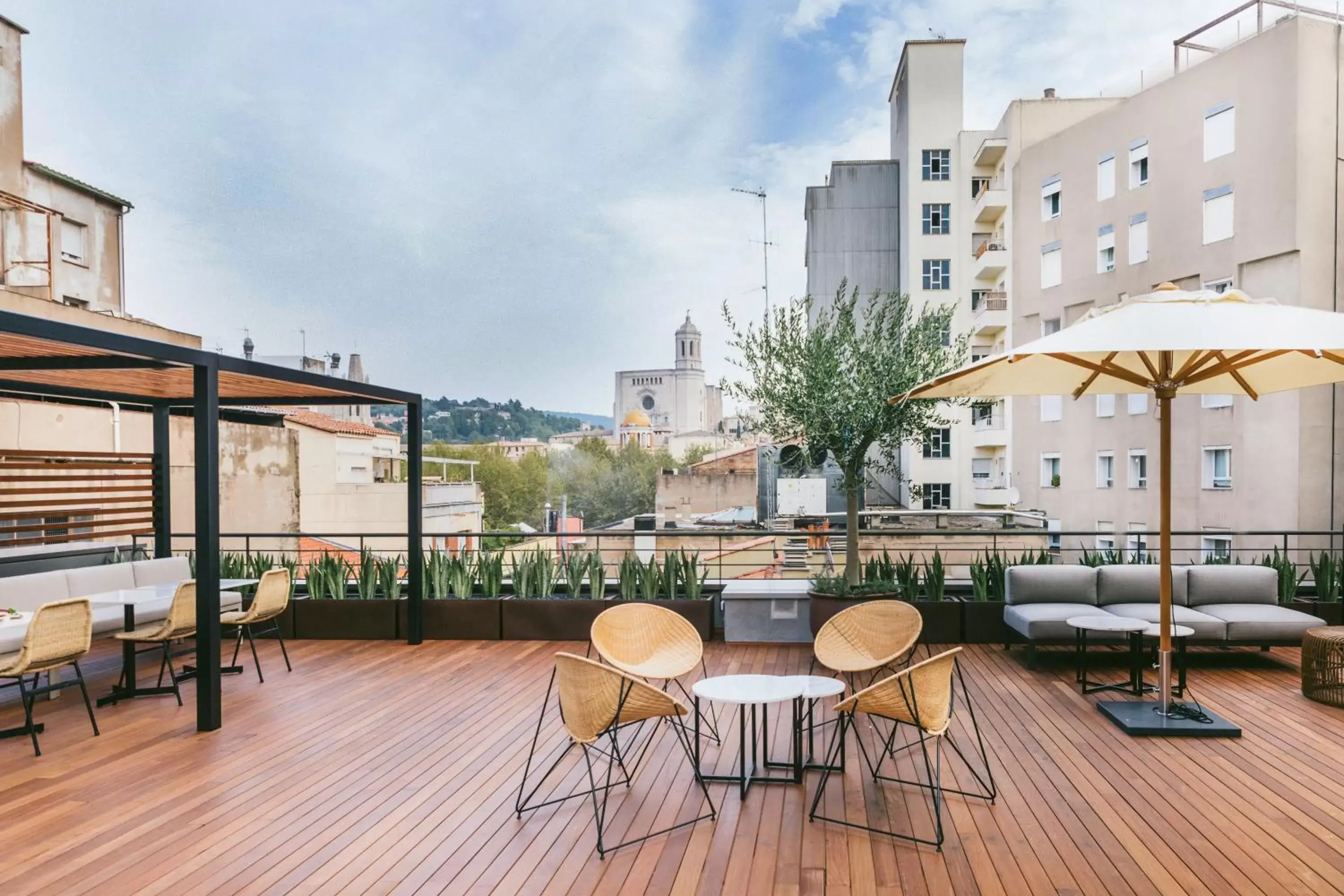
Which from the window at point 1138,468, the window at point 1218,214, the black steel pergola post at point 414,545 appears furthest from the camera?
the window at point 1138,468

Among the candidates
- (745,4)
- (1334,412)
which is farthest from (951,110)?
(1334,412)

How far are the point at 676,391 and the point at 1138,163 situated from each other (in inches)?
3553

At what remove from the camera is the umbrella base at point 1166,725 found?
4625 millimetres

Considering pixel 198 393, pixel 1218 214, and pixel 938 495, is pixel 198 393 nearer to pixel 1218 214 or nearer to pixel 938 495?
pixel 1218 214

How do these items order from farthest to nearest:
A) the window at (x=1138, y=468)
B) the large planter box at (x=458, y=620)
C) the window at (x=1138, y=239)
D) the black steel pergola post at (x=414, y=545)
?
the window at (x=1138, y=468)
the window at (x=1138, y=239)
the large planter box at (x=458, y=620)
the black steel pergola post at (x=414, y=545)

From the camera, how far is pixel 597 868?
3.16 metres

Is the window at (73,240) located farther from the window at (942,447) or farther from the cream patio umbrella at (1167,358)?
the window at (942,447)

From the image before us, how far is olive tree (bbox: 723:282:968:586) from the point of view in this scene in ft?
23.1

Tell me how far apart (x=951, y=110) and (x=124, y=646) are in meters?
29.0

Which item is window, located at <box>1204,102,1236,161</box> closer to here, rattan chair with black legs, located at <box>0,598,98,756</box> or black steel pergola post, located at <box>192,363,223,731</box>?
black steel pergola post, located at <box>192,363,223,731</box>

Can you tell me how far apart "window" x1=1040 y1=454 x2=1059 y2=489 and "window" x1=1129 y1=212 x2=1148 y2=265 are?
559cm

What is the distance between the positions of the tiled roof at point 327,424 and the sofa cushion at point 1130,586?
22230 millimetres

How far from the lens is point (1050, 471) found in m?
22.4

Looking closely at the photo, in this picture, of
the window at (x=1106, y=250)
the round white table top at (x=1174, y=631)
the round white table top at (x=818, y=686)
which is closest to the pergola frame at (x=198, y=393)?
the round white table top at (x=818, y=686)
